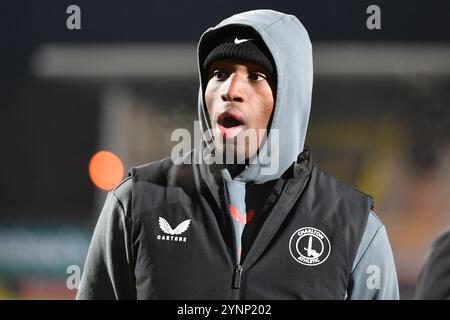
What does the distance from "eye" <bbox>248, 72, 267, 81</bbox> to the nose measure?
1.5 inches

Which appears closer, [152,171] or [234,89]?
[234,89]

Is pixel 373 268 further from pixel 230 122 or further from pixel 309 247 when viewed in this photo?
pixel 230 122

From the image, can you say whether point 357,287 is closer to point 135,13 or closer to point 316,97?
point 316,97

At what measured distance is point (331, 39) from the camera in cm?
236

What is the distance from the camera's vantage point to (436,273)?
7.37 ft

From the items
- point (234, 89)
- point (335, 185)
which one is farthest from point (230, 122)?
point (335, 185)

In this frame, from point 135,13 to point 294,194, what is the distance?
1.01 meters

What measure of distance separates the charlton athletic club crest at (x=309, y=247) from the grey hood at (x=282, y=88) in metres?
0.22

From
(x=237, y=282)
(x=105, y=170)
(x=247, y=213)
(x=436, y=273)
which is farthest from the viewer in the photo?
(x=105, y=170)

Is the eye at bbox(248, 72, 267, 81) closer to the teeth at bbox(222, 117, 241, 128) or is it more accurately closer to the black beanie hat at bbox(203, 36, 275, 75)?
the black beanie hat at bbox(203, 36, 275, 75)

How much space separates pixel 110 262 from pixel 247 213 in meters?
0.49

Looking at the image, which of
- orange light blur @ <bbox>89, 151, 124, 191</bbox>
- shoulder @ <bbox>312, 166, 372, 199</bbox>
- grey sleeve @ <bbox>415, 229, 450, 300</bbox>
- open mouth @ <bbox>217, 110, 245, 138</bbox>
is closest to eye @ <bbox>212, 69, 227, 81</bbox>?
open mouth @ <bbox>217, 110, 245, 138</bbox>
